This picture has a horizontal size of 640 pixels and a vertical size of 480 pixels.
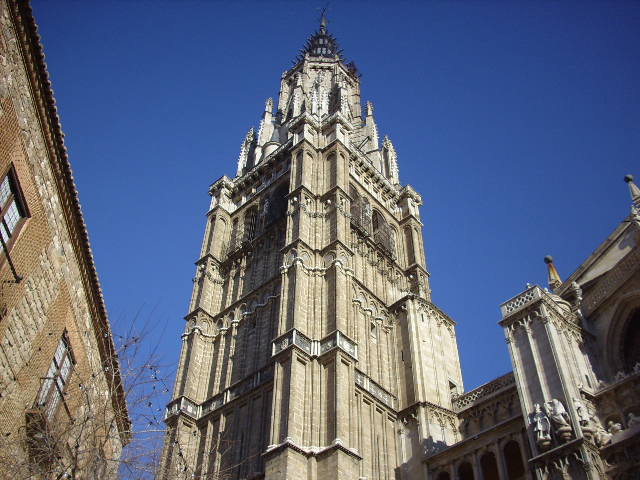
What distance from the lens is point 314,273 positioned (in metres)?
30.7

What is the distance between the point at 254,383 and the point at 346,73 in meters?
37.4

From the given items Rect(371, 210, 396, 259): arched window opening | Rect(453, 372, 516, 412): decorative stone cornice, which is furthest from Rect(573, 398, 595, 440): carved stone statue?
Rect(371, 210, 396, 259): arched window opening

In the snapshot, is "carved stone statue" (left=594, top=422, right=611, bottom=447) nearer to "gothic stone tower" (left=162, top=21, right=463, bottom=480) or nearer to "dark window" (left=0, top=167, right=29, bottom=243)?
"gothic stone tower" (left=162, top=21, right=463, bottom=480)

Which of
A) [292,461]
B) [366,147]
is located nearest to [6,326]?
[292,461]

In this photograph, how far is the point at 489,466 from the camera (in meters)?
22.7

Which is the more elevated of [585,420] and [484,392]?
[484,392]

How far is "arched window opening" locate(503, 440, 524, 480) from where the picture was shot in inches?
867

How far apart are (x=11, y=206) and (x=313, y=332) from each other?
16260 millimetres

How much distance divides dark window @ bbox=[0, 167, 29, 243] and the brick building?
21 millimetres

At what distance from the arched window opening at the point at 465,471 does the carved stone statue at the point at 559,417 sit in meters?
5.88

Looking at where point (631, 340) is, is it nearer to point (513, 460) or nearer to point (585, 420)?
point (585, 420)

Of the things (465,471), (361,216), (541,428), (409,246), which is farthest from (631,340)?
(409,246)

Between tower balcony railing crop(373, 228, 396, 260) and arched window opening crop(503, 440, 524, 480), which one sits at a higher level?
tower balcony railing crop(373, 228, 396, 260)

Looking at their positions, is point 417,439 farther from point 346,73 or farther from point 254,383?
point 346,73
